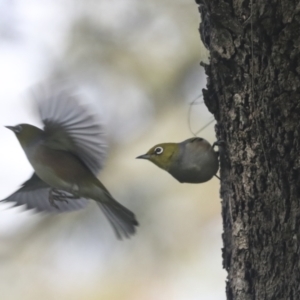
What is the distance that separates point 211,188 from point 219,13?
15.0 feet

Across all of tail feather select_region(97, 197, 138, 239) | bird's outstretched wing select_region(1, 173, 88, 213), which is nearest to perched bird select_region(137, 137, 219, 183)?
tail feather select_region(97, 197, 138, 239)

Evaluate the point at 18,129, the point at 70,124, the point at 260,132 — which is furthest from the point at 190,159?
the point at 18,129

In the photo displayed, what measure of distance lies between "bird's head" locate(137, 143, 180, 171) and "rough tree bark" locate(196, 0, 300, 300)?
0.53 m

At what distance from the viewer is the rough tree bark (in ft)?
7.06

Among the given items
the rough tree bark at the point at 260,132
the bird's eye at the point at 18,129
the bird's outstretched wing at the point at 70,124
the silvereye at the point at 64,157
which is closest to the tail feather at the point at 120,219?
the silvereye at the point at 64,157

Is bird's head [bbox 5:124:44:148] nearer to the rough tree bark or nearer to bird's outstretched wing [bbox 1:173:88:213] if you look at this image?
bird's outstretched wing [bbox 1:173:88:213]

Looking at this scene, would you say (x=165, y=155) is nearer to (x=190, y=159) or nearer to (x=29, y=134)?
(x=190, y=159)

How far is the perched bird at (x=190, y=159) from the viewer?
2.69m

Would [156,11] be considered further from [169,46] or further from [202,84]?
[202,84]

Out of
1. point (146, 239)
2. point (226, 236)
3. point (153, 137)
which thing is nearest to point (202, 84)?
point (153, 137)

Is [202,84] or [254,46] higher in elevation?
[202,84]

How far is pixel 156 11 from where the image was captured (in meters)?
6.66

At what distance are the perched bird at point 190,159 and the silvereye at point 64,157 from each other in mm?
369

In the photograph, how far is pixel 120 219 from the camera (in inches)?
144
